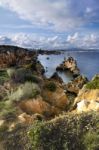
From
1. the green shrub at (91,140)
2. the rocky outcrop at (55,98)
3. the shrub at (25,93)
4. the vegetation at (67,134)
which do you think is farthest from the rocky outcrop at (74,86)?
the green shrub at (91,140)

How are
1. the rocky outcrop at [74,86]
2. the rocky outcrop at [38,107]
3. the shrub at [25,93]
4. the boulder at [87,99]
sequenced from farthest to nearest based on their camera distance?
the rocky outcrop at [74,86], the shrub at [25,93], the rocky outcrop at [38,107], the boulder at [87,99]

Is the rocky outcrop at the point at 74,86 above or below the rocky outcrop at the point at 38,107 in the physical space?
below

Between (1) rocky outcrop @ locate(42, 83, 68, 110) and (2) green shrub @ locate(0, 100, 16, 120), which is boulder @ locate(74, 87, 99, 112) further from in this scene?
(2) green shrub @ locate(0, 100, 16, 120)

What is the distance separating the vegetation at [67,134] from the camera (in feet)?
37.2

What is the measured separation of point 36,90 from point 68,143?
878 cm

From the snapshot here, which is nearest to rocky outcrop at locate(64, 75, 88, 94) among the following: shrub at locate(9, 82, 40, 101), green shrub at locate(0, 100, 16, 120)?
shrub at locate(9, 82, 40, 101)

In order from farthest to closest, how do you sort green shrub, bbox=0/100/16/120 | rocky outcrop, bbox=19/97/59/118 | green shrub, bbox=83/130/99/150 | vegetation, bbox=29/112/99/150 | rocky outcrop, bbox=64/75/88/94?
1. rocky outcrop, bbox=64/75/88/94
2. rocky outcrop, bbox=19/97/59/118
3. green shrub, bbox=0/100/16/120
4. vegetation, bbox=29/112/99/150
5. green shrub, bbox=83/130/99/150

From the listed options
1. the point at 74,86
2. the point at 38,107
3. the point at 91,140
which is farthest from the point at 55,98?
the point at 74,86

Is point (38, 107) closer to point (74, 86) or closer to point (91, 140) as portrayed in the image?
point (91, 140)

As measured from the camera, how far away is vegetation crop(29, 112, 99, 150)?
1134cm

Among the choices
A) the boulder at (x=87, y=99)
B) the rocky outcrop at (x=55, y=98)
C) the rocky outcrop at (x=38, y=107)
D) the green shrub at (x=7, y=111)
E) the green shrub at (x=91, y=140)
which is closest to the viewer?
the green shrub at (x=91, y=140)

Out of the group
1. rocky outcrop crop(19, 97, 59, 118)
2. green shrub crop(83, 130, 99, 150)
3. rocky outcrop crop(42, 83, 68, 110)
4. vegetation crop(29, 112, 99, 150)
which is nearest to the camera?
green shrub crop(83, 130, 99, 150)

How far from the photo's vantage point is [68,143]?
1144 cm

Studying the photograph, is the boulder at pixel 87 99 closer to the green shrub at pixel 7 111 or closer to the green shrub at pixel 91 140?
the green shrub at pixel 7 111
